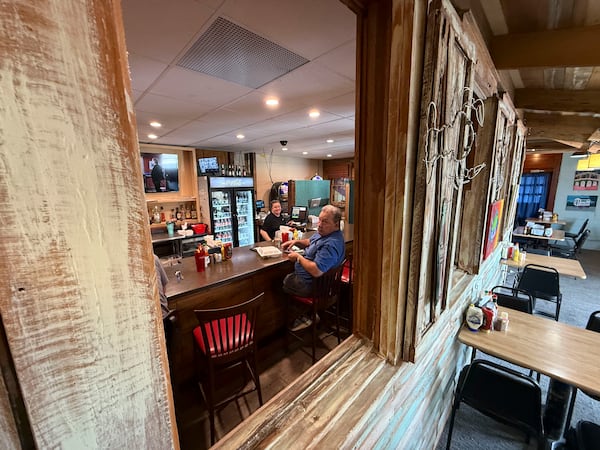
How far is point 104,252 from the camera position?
39 centimetres

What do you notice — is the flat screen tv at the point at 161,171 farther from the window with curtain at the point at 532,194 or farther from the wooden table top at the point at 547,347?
the window with curtain at the point at 532,194

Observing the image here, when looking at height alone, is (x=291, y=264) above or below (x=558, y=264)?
above

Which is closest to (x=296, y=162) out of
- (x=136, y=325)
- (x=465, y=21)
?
(x=465, y=21)

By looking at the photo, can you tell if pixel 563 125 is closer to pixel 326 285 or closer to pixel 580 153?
pixel 326 285

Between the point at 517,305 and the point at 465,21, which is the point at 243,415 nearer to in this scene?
the point at 517,305

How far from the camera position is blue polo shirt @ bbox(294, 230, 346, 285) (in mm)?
2182

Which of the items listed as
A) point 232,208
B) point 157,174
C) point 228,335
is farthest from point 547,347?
point 157,174

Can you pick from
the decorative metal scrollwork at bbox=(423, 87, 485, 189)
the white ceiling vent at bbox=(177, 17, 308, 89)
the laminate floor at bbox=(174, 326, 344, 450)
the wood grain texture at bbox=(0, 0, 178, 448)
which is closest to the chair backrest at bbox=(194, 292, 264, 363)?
the laminate floor at bbox=(174, 326, 344, 450)

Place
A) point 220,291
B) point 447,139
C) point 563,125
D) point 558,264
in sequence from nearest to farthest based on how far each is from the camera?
point 447,139 < point 220,291 < point 558,264 < point 563,125

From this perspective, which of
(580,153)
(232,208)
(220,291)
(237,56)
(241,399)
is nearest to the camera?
(237,56)

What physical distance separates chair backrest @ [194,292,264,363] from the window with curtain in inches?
378

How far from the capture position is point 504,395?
1.57m

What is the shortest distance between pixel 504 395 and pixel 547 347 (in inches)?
17.8

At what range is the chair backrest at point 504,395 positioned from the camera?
145cm
